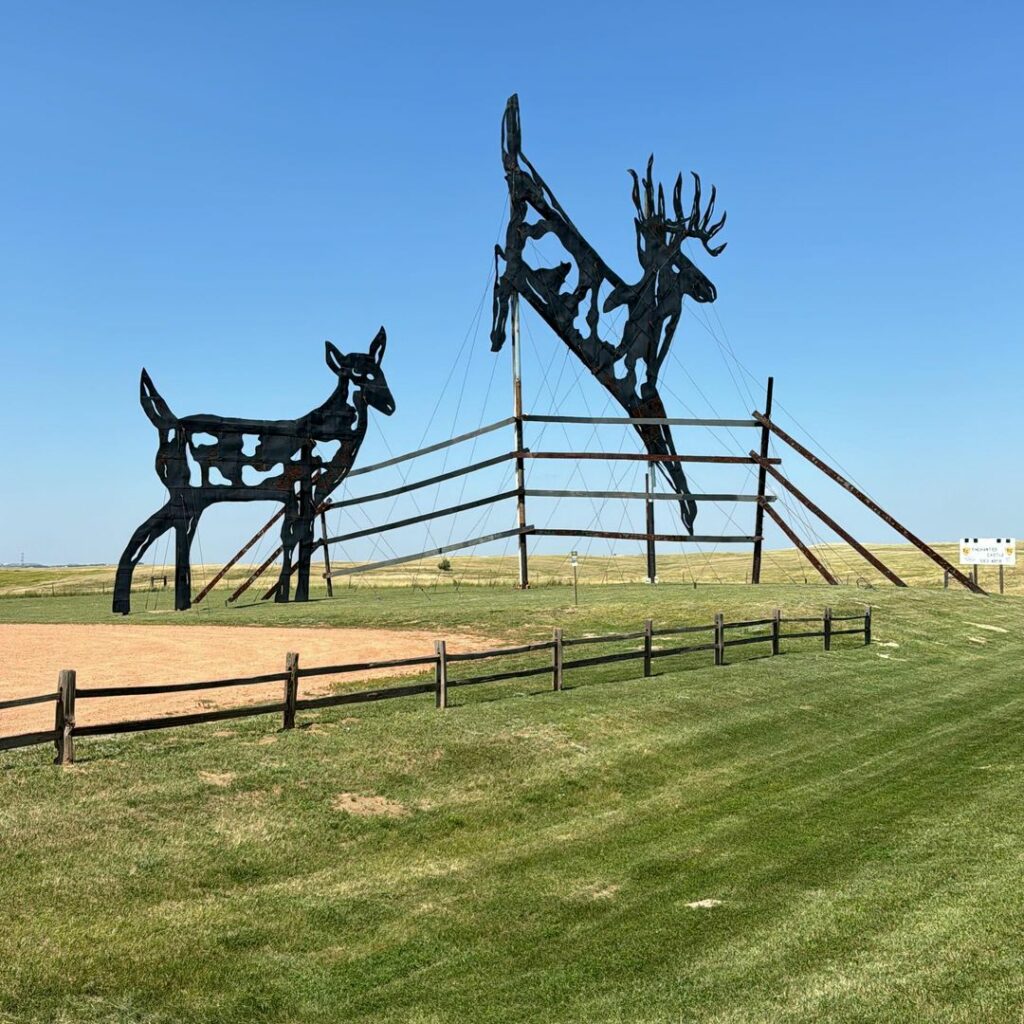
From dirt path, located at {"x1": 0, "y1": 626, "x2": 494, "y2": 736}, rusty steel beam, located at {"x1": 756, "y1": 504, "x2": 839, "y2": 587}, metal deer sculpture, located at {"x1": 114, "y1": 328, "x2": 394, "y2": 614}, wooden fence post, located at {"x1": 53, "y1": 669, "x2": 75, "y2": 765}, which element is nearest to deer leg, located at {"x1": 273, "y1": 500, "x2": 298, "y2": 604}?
metal deer sculpture, located at {"x1": 114, "y1": 328, "x2": 394, "y2": 614}

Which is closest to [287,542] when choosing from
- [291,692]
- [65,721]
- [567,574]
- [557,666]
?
[557,666]

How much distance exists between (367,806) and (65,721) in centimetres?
417

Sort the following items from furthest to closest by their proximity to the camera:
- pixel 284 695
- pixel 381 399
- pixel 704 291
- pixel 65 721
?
1. pixel 704 291
2. pixel 381 399
3. pixel 284 695
4. pixel 65 721

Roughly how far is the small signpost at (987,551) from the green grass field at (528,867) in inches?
1173

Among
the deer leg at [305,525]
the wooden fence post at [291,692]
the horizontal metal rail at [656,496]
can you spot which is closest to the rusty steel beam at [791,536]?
the horizontal metal rail at [656,496]

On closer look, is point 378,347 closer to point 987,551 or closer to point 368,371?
point 368,371

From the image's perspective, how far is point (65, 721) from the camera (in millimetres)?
13953

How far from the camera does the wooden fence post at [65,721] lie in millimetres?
13836

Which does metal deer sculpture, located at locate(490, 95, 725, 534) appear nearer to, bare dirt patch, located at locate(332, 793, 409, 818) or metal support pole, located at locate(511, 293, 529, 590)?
metal support pole, located at locate(511, 293, 529, 590)

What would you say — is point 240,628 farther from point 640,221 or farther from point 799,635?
point 640,221

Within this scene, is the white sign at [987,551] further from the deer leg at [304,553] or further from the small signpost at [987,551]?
the deer leg at [304,553]

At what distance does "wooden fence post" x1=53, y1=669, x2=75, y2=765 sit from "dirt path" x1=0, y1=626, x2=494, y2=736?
96.8 inches

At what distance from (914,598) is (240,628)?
24.5 meters

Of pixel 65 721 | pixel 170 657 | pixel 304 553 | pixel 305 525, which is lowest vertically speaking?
pixel 170 657
